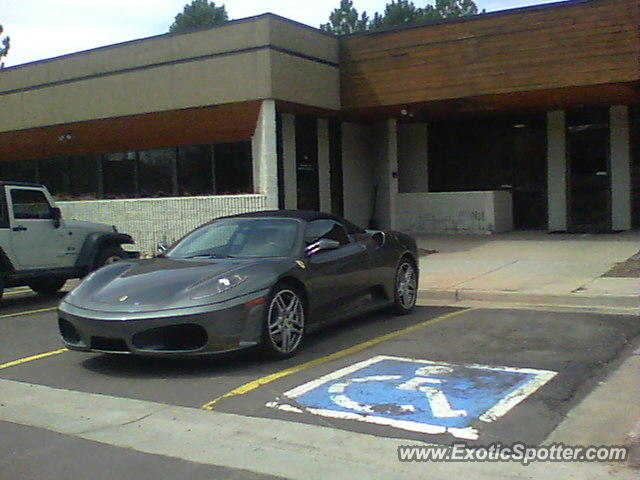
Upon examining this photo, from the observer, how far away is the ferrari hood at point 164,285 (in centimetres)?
626

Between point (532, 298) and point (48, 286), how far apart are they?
26.0ft

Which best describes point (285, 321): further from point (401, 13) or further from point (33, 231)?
point (401, 13)

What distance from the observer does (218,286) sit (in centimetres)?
636

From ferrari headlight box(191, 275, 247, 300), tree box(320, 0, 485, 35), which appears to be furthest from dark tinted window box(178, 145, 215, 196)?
tree box(320, 0, 485, 35)

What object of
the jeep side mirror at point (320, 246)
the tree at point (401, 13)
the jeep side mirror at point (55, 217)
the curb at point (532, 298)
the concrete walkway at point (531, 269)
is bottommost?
the curb at point (532, 298)

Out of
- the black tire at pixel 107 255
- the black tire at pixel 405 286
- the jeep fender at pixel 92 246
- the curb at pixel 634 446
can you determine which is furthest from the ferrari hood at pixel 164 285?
the black tire at pixel 107 255

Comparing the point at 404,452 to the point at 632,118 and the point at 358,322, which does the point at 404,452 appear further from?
the point at 632,118

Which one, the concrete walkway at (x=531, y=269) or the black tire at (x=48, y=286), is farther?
the black tire at (x=48, y=286)

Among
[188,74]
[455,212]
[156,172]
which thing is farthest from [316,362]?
[156,172]

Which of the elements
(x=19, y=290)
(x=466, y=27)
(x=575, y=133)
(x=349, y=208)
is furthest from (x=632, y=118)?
(x=19, y=290)

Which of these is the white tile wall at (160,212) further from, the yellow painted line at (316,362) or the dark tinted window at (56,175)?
the yellow painted line at (316,362)

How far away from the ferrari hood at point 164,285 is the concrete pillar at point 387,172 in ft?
44.6

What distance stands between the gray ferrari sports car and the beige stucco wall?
7925 mm

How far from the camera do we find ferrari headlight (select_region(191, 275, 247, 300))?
6.25 meters
